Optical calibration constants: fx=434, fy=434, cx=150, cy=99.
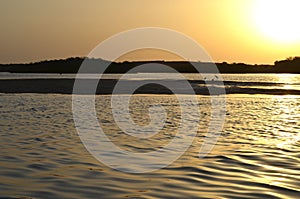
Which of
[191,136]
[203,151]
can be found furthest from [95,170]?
[191,136]

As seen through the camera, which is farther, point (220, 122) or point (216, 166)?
point (220, 122)

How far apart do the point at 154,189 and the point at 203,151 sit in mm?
5724

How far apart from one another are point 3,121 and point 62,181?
567 inches

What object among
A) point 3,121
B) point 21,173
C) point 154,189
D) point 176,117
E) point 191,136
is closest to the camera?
point 154,189

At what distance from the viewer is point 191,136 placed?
786 inches

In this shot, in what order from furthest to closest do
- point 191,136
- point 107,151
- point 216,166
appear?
point 191,136
point 107,151
point 216,166

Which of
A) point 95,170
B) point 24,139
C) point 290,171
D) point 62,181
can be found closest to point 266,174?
point 290,171

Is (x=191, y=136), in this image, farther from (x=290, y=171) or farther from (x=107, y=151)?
(x=290, y=171)

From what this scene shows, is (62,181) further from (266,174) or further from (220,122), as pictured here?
(220,122)

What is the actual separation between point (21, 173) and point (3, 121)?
43.1 ft

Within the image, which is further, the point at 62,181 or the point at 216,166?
the point at 216,166

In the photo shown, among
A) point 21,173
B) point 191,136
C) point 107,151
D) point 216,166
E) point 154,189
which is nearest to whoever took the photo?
point 154,189

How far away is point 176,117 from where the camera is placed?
93.9 feet

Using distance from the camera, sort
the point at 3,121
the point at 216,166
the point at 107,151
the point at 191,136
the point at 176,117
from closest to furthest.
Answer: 1. the point at 216,166
2. the point at 107,151
3. the point at 191,136
4. the point at 3,121
5. the point at 176,117
